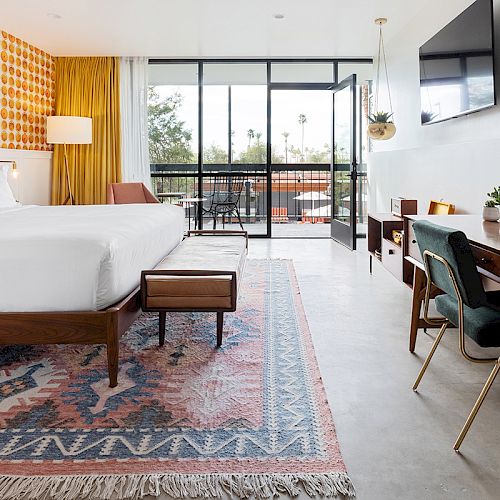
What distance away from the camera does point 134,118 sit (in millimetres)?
7203

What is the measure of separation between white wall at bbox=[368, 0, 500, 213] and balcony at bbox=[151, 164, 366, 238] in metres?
0.92

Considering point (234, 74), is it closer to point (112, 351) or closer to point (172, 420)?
point (112, 351)

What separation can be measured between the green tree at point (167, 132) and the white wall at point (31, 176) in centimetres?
138

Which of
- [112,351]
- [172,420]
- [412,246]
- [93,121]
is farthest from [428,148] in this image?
[93,121]

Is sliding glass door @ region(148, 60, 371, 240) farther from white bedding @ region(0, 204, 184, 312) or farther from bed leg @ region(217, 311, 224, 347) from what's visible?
white bedding @ region(0, 204, 184, 312)

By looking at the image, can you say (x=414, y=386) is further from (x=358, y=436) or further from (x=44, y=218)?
(x=44, y=218)

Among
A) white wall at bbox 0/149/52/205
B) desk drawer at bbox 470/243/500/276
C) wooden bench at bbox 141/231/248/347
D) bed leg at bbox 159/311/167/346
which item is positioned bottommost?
bed leg at bbox 159/311/167/346

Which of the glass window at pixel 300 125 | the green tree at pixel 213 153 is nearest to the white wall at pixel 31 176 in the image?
the green tree at pixel 213 153

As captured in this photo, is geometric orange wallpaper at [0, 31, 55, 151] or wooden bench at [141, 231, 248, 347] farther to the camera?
geometric orange wallpaper at [0, 31, 55, 151]

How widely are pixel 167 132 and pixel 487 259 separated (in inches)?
239

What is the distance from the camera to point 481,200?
3609mm

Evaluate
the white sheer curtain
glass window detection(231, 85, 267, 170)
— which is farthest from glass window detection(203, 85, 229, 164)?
the white sheer curtain

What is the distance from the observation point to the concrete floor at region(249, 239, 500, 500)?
1.67 metres

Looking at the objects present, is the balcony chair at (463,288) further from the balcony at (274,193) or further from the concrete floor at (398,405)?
the balcony at (274,193)
